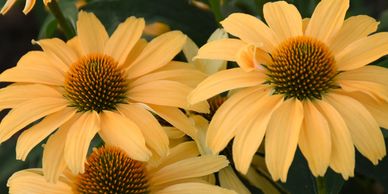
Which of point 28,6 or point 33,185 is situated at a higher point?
point 28,6

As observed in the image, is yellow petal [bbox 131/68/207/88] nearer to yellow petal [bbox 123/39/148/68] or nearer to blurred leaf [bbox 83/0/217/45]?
yellow petal [bbox 123/39/148/68]

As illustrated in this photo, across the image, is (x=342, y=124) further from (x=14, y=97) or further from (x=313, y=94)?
(x=14, y=97)

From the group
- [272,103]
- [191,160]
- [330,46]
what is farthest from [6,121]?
[330,46]

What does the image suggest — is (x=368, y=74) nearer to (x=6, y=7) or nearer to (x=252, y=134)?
(x=252, y=134)

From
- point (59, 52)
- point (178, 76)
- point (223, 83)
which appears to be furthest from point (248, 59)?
point (59, 52)

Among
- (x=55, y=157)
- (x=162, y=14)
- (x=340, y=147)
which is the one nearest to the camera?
(x=340, y=147)

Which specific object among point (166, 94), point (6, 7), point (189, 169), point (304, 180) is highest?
point (6, 7)
